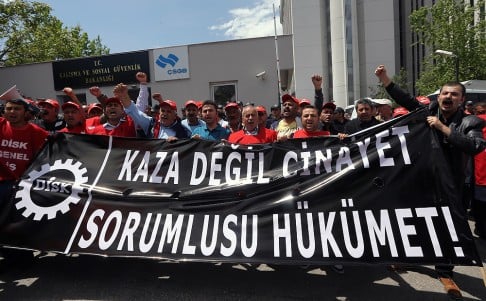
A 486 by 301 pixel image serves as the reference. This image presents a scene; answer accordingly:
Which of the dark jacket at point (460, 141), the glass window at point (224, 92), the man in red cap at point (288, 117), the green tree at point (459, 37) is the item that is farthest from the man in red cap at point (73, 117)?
the green tree at point (459, 37)

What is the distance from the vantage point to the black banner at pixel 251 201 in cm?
337

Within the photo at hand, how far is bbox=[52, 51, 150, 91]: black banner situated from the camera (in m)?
15.4

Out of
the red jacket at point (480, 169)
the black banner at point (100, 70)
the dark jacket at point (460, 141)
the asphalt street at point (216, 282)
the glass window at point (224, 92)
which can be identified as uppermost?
the black banner at point (100, 70)

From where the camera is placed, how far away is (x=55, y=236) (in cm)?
396

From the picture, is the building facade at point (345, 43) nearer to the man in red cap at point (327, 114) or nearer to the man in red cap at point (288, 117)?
the man in red cap at point (327, 114)

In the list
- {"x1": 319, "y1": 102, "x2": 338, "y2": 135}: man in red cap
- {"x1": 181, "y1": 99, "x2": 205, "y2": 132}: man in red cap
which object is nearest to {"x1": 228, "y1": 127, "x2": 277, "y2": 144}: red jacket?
{"x1": 319, "y1": 102, "x2": 338, "y2": 135}: man in red cap

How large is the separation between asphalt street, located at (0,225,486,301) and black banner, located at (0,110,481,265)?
410 millimetres

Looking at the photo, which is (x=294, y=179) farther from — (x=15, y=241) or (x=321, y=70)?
(x=321, y=70)

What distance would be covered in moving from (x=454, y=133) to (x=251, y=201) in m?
1.91

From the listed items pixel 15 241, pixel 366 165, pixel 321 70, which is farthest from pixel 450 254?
pixel 321 70

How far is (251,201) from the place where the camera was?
12.4ft

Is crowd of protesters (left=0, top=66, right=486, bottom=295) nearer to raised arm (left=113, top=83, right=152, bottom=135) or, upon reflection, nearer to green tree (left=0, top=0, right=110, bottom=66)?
raised arm (left=113, top=83, right=152, bottom=135)

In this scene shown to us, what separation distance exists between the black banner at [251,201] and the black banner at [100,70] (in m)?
11.6

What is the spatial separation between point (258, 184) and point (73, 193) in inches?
78.1
